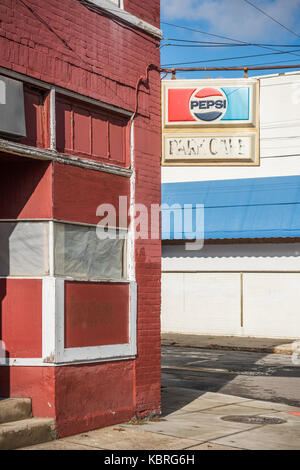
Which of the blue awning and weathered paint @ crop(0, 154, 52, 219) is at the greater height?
the blue awning

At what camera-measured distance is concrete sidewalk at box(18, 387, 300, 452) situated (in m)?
8.43

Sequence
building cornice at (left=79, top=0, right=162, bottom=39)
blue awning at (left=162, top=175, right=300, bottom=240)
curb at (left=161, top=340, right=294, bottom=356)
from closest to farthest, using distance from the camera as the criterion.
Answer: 1. building cornice at (left=79, top=0, right=162, bottom=39)
2. curb at (left=161, top=340, right=294, bottom=356)
3. blue awning at (left=162, top=175, right=300, bottom=240)

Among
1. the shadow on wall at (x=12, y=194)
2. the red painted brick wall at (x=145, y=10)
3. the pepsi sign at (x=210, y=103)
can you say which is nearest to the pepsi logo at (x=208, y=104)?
the pepsi sign at (x=210, y=103)

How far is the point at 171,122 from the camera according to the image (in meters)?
24.2

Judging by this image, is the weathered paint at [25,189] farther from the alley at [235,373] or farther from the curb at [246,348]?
the curb at [246,348]

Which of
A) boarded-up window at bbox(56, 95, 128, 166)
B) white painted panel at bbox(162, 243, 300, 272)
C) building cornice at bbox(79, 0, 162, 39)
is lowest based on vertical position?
white painted panel at bbox(162, 243, 300, 272)

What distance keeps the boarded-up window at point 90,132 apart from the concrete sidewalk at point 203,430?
12.4ft

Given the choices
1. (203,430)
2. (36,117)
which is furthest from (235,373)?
(36,117)

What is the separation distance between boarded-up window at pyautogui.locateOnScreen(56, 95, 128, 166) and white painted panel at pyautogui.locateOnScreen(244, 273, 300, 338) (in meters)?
16.4

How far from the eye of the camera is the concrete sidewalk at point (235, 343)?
22375 millimetres

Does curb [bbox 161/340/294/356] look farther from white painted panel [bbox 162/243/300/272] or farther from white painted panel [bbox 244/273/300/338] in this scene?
white painted panel [bbox 162/243/300/272]

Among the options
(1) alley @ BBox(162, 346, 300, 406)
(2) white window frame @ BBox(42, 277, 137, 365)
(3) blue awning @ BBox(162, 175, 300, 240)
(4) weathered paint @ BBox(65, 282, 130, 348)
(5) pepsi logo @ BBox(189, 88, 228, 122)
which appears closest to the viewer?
(2) white window frame @ BBox(42, 277, 137, 365)

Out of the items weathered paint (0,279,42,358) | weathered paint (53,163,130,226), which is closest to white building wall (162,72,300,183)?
weathered paint (53,163,130,226)

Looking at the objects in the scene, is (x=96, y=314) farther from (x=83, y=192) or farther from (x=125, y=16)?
(x=125, y=16)
